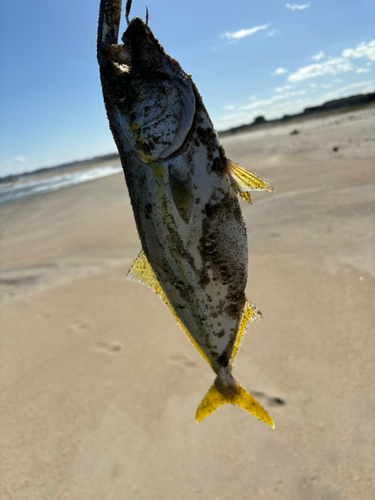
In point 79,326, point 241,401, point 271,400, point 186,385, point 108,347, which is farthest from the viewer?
point 79,326

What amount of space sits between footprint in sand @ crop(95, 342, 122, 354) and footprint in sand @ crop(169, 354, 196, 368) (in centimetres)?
85

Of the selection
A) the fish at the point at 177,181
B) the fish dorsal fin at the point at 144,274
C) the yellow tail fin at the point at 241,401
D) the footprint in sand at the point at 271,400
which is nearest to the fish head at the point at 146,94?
the fish at the point at 177,181

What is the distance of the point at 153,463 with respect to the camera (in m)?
3.58

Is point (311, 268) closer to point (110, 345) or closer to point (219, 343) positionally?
point (110, 345)

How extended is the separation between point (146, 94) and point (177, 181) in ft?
1.37

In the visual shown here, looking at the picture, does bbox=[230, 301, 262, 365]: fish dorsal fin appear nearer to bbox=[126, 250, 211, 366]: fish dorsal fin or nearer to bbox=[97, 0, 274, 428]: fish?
bbox=[97, 0, 274, 428]: fish

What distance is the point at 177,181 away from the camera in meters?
1.79

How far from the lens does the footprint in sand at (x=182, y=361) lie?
15.4 feet

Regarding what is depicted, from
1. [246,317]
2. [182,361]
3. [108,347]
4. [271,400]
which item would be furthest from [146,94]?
[108,347]

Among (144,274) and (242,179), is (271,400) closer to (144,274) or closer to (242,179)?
(144,274)

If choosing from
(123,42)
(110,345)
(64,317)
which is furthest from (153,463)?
(123,42)

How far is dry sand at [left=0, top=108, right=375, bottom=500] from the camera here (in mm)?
3393

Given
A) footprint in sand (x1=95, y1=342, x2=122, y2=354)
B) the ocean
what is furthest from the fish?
the ocean

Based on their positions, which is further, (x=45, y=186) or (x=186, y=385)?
(x=45, y=186)
